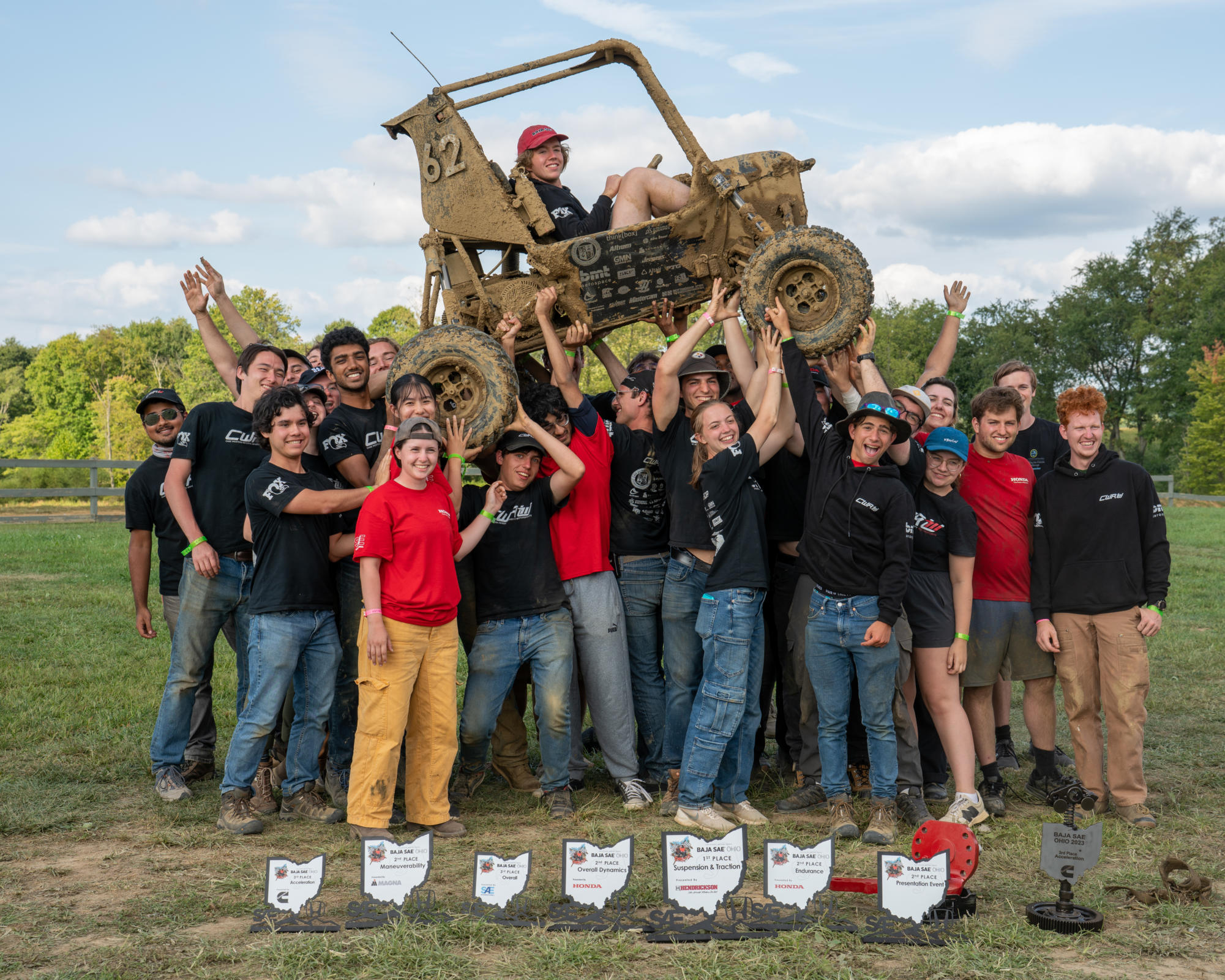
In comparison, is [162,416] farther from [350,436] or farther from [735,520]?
[735,520]

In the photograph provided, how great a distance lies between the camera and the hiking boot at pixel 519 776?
5.93 m

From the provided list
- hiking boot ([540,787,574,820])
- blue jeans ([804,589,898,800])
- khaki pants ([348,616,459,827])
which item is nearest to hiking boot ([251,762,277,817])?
khaki pants ([348,616,459,827])

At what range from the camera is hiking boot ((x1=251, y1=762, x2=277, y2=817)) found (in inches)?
215

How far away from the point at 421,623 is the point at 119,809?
220 cm

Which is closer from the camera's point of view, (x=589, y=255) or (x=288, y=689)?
(x=288, y=689)

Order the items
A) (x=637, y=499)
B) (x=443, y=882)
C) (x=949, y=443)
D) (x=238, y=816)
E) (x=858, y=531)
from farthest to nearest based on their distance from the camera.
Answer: (x=637, y=499) < (x=949, y=443) < (x=238, y=816) < (x=858, y=531) < (x=443, y=882)

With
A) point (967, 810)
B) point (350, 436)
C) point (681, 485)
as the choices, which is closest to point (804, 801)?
point (967, 810)

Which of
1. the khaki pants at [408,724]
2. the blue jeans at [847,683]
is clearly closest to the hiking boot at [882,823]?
the blue jeans at [847,683]

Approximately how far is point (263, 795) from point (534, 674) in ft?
5.41

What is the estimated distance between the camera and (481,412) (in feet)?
17.8

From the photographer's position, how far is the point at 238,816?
516cm

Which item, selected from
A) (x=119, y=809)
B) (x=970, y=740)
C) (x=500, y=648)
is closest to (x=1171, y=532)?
(x=970, y=740)

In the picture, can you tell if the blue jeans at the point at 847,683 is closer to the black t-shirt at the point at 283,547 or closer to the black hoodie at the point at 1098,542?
the black hoodie at the point at 1098,542

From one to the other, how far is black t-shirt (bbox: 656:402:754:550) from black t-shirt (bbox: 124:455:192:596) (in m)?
3.14
